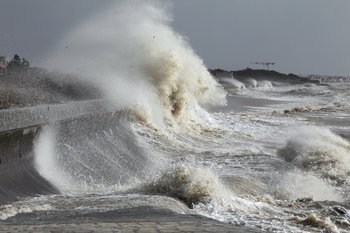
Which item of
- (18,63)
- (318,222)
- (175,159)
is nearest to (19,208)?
(318,222)

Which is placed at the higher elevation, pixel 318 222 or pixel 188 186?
pixel 188 186

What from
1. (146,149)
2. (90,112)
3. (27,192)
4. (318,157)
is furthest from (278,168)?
(27,192)

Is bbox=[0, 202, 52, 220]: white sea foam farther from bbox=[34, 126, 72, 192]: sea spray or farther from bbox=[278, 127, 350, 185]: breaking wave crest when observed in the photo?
bbox=[278, 127, 350, 185]: breaking wave crest

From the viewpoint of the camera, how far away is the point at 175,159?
12008 mm

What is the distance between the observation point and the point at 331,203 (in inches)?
307

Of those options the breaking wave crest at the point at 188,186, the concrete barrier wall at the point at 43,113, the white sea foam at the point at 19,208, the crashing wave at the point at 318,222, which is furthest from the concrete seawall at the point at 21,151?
the crashing wave at the point at 318,222

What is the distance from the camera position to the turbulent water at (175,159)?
22.0 feet

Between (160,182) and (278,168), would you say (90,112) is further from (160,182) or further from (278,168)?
(160,182)

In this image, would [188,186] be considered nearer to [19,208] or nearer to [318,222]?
[318,222]

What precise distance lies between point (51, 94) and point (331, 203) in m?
8.23

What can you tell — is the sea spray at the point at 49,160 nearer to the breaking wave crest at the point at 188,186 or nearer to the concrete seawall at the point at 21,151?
the concrete seawall at the point at 21,151

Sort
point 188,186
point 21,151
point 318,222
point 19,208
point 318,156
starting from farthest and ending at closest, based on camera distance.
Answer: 1. point 318,156
2. point 21,151
3. point 188,186
4. point 318,222
5. point 19,208

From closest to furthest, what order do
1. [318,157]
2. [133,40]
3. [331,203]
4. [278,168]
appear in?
[331,203] < [278,168] < [318,157] < [133,40]

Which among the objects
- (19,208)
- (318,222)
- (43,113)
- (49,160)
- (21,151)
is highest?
(43,113)
